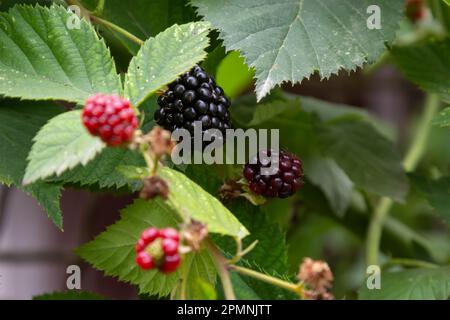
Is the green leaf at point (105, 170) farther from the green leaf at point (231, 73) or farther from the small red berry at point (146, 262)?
the green leaf at point (231, 73)

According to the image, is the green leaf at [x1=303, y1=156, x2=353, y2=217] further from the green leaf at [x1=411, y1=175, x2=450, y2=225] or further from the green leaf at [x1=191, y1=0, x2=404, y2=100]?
the green leaf at [x1=191, y1=0, x2=404, y2=100]

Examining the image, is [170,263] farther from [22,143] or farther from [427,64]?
[427,64]

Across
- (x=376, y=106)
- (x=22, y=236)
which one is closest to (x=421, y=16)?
(x=22, y=236)

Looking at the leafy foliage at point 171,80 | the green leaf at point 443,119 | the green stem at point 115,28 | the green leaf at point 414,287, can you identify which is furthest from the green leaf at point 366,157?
the green stem at point 115,28

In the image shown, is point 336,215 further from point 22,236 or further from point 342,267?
point 22,236

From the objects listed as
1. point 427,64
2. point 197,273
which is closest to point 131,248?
point 197,273

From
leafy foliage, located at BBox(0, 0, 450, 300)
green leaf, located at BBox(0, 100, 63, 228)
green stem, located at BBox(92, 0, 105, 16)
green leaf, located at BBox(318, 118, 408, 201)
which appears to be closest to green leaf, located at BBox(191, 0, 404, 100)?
leafy foliage, located at BBox(0, 0, 450, 300)
